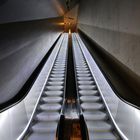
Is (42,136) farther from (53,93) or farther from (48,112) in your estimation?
(53,93)

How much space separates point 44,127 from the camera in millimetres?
4715

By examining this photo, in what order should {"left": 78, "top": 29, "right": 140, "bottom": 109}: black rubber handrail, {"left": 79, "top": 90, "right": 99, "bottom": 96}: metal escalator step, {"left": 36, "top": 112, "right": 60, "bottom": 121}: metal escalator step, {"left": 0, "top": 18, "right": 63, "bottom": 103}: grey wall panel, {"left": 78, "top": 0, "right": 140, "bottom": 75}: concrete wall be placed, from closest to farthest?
{"left": 78, "top": 29, "right": 140, "bottom": 109}: black rubber handrail → {"left": 0, "top": 18, "right": 63, "bottom": 103}: grey wall panel → {"left": 78, "top": 0, "right": 140, "bottom": 75}: concrete wall → {"left": 36, "top": 112, "right": 60, "bottom": 121}: metal escalator step → {"left": 79, "top": 90, "right": 99, "bottom": 96}: metal escalator step

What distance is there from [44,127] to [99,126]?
1.07 meters

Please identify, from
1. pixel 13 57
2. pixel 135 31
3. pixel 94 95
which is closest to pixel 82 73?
pixel 94 95

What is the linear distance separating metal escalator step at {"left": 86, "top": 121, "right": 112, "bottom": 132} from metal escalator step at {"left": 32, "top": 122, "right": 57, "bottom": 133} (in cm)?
71

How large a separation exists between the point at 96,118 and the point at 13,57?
2212 millimetres

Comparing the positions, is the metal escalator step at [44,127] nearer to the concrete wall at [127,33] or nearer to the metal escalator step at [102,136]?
the metal escalator step at [102,136]

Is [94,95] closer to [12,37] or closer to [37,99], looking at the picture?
[37,99]

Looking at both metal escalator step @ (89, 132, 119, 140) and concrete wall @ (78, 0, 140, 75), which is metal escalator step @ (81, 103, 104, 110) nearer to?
metal escalator step @ (89, 132, 119, 140)

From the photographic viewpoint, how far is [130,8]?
193 inches

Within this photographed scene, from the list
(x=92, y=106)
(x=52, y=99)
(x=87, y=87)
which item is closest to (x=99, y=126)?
(x=92, y=106)

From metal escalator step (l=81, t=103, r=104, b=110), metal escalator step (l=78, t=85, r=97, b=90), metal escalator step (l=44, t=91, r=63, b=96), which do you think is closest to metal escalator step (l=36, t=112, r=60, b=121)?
metal escalator step (l=81, t=103, r=104, b=110)

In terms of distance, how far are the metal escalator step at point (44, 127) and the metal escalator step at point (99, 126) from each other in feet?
2.32

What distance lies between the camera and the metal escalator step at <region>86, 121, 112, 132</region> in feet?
15.1
